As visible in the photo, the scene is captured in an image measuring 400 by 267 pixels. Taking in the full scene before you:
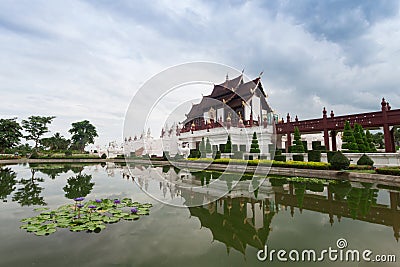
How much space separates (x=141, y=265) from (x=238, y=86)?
30.4 m

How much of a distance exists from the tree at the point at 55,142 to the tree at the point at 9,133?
4.80 meters

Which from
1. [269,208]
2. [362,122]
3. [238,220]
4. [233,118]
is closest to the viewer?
[238,220]

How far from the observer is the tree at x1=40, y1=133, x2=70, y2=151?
46.3 metres

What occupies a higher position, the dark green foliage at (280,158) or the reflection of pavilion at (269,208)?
the dark green foliage at (280,158)

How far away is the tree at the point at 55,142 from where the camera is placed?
46.3 metres

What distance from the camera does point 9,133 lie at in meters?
40.2

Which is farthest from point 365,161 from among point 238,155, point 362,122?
point 238,155

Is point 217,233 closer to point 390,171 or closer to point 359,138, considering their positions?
point 390,171

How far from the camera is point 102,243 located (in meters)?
4.25

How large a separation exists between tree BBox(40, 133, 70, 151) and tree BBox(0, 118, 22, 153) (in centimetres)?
480

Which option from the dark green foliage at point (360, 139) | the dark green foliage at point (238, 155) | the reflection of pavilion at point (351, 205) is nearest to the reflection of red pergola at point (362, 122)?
the dark green foliage at point (360, 139)

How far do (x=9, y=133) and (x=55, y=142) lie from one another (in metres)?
8.28

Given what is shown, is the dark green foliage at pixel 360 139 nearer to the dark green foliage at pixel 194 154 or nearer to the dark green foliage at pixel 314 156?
the dark green foliage at pixel 314 156

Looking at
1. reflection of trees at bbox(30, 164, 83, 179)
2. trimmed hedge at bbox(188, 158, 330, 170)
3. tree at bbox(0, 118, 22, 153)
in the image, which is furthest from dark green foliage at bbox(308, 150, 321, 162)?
tree at bbox(0, 118, 22, 153)
